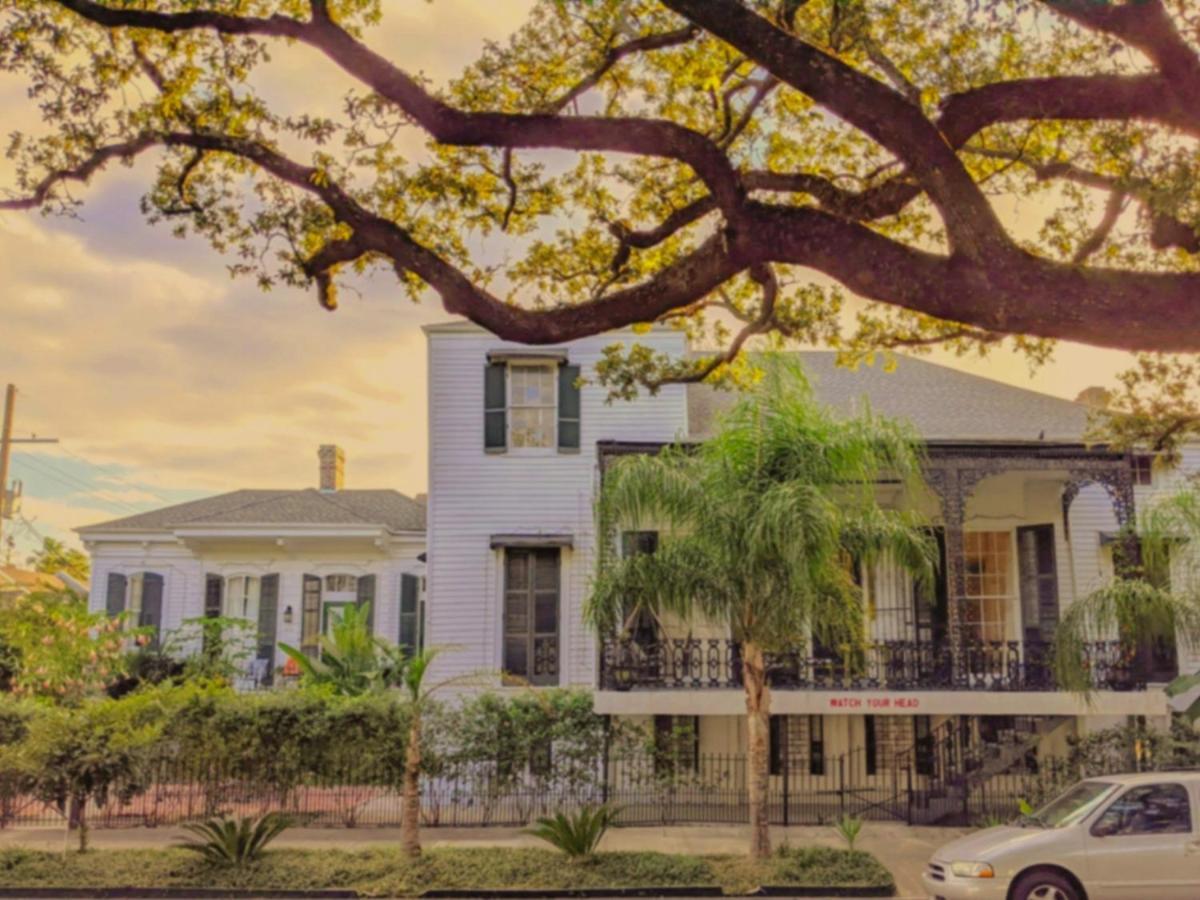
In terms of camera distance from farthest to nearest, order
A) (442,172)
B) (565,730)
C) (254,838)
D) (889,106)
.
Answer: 1. (565,730)
2. (254,838)
3. (442,172)
4. (889,106)

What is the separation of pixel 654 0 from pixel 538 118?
445cm

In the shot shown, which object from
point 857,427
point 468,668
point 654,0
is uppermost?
point 654,0

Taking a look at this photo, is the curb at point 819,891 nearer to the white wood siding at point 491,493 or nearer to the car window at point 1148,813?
the car window at point 1148,813

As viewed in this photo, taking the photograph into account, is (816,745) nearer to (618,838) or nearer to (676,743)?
(676,743)

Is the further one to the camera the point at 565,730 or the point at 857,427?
the point at 565,730

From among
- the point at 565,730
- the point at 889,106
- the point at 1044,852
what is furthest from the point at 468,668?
the point at 889,106

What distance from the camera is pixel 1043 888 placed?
1081 cm

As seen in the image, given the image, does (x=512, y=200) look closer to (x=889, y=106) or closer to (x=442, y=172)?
(x=442, y=172)

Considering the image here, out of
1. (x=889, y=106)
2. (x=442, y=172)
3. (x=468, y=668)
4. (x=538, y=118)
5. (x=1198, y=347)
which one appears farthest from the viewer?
(x=468, y=668)

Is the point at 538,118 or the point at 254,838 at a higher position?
the point at 538,118

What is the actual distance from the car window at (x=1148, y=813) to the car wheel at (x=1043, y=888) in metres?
0.62

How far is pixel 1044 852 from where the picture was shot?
10859 millimetres

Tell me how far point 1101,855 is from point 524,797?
929cm

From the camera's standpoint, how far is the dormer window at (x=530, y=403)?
69.2 ft
